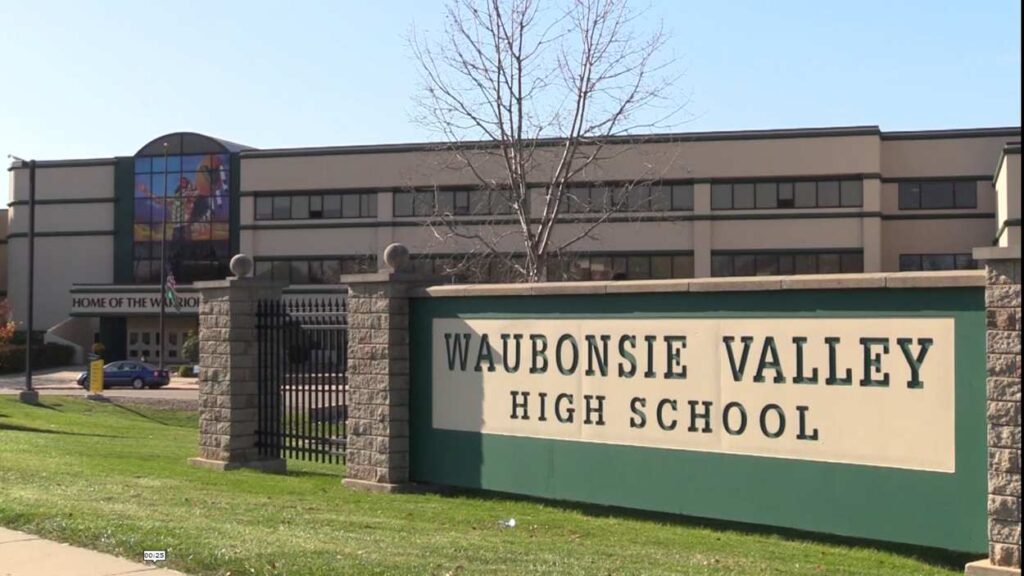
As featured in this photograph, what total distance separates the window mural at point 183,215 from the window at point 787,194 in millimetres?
27861

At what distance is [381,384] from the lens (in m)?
13.2

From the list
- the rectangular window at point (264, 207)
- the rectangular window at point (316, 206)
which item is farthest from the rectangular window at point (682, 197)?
the rectangular window at point (264, 207)

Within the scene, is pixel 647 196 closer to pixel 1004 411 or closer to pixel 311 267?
pixel 311 267

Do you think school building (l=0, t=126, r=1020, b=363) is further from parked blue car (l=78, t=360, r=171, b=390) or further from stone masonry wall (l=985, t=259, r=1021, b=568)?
stone masonry wall (l=985, t=259, r=1021, b=568)

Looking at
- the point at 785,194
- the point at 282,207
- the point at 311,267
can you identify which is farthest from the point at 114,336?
the point at 785,194

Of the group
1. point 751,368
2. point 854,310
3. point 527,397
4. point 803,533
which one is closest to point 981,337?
point 854,310

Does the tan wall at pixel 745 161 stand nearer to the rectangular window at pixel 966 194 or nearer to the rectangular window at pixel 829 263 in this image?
the rectangular window at pixel 829 263

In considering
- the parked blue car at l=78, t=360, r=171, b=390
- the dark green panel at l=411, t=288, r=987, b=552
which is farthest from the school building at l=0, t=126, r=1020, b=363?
the dark green panel at l=411, t=288, r=987, b=552

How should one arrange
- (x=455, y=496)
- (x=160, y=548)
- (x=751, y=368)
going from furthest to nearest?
(x=455, y=496), (x=751, y=368), (x=160, y=548)

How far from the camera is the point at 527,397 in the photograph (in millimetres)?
11977

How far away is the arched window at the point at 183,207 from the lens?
65188 millimetres

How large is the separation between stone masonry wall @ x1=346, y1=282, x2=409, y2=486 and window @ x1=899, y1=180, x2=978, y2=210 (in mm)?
46295

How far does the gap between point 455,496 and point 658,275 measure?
1747 inches

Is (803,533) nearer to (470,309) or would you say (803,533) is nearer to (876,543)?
(876,543)
